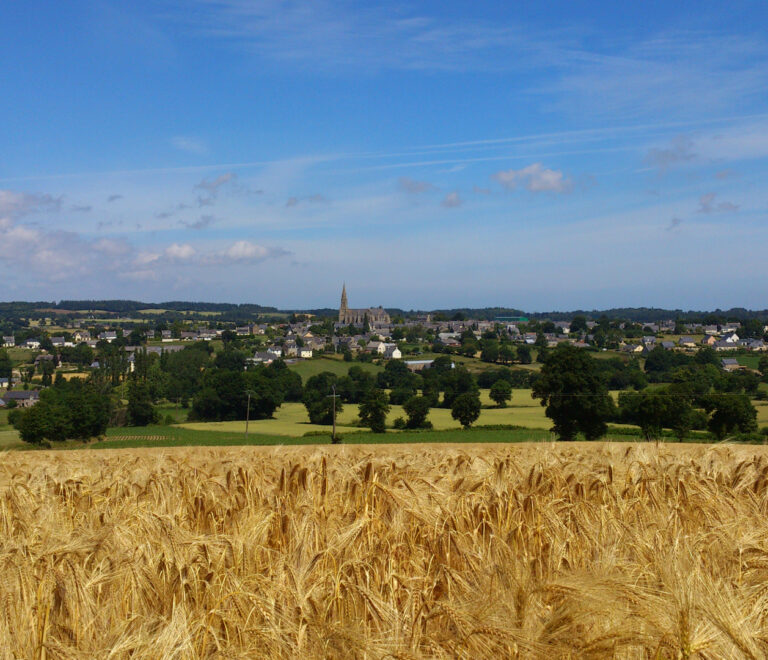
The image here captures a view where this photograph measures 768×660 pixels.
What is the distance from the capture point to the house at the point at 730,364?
324 feet

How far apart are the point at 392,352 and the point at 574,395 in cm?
9866

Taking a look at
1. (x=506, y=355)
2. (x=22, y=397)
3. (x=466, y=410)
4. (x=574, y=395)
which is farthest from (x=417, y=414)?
(x=506, y=355)

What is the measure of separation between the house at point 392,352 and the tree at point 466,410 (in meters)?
71.0

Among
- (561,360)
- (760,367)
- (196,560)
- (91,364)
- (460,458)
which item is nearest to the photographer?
(196,560)

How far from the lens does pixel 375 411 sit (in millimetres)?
63281

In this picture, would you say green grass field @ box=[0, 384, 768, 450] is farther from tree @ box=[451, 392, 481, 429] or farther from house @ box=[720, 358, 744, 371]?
house @ box=[720, 358, 744, 371]

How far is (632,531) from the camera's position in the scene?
5.96 m

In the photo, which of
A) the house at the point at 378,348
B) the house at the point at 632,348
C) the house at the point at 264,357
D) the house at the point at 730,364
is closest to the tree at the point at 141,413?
the house at the point at 264,357

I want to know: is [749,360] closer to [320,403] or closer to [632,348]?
[632,348]

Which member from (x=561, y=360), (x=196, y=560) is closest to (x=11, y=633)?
(x=196, y=560)

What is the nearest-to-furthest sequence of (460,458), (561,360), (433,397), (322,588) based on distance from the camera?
(322,588)
(460,458)
(561,360)
(433,397)

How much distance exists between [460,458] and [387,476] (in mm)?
2865

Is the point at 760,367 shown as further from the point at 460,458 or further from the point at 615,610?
the point at 615,610

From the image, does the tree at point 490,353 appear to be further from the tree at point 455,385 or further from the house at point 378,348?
the tree at point 455,385
